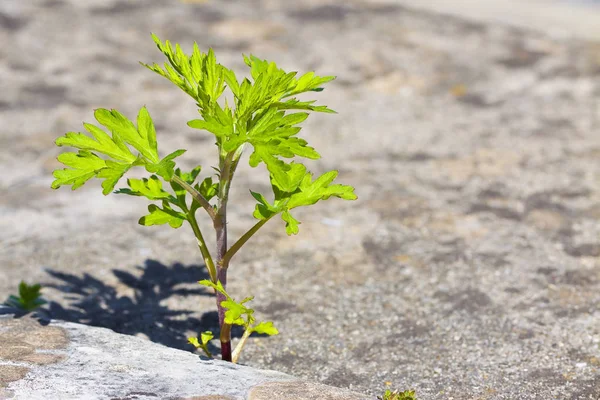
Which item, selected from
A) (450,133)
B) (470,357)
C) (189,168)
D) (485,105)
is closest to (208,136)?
(189,168)

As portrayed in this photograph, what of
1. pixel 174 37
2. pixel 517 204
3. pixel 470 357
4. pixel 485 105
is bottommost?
pixel 470 357

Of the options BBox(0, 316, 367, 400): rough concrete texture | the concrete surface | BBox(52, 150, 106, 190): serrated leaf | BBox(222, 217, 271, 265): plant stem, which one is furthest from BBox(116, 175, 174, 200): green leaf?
the concrete surface

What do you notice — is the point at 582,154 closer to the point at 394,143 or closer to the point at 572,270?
the point at 394,143

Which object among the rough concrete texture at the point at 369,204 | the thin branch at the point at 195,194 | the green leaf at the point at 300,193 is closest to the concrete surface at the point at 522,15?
the rough concrete texture at the point at 369,204

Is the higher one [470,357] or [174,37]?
[174,37]

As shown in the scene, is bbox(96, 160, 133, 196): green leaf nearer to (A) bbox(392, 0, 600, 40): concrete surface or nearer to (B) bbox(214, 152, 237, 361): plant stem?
(B) bbox(214, 152, 237, 361): plant stem
